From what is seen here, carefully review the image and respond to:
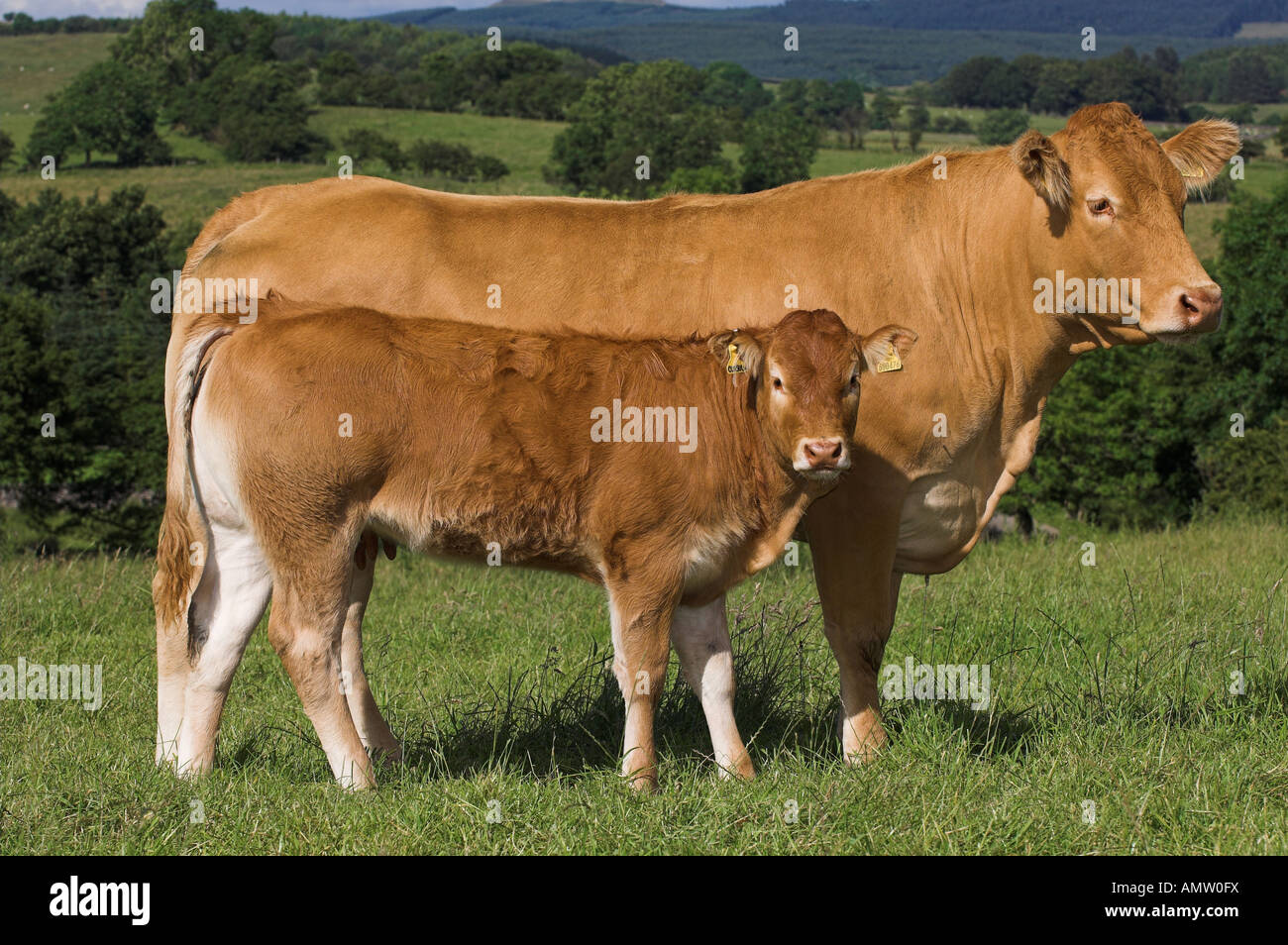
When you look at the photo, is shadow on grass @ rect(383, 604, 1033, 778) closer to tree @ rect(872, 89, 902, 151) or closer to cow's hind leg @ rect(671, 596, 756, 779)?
cow's hind leg @ rect(671, 596, 756, 779)

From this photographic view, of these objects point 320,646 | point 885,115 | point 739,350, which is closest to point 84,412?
point 320,646

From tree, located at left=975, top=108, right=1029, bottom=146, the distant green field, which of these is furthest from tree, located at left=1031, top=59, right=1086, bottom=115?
the distant green field

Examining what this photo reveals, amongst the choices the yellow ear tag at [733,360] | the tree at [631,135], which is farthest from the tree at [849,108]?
the yellow ear tag at [733,360]

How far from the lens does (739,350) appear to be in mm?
5664

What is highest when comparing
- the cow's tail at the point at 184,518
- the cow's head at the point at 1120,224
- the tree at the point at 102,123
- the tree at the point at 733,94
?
the tree at the point at 733,94

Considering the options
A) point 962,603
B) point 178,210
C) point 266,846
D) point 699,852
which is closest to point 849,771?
point 699,852

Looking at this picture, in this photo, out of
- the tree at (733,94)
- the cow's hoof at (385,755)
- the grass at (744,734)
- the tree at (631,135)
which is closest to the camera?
the grass at (744,734)

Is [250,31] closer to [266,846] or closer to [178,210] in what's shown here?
[178,210]

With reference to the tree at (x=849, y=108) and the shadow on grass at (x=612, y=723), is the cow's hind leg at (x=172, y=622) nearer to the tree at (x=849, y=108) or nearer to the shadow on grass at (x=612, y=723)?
the shadow on grass at (x=612, y=723)

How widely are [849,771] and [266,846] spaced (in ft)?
8.31

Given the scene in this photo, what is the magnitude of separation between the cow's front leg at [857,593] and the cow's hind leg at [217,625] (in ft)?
8.65

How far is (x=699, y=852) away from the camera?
4.88 m

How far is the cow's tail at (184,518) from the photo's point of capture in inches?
223

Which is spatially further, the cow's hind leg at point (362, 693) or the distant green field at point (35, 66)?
the distant green field at point (35, 66)
